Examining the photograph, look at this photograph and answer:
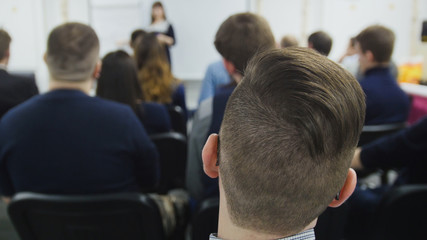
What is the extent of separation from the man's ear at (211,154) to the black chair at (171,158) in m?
1.21

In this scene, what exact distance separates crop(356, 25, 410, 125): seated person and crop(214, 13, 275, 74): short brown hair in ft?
3.94

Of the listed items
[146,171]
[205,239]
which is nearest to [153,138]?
[146,171]

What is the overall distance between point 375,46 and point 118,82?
1700 mm

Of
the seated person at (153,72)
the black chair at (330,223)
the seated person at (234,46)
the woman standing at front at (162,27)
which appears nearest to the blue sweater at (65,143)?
the seated person at (234,46)

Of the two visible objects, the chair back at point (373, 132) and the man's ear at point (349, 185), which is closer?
the man's ear at point (349, 185)

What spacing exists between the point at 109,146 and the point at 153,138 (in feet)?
1.75

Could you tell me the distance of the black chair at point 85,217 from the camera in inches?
40.1

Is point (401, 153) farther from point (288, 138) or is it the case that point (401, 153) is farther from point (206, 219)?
point (288, 138)

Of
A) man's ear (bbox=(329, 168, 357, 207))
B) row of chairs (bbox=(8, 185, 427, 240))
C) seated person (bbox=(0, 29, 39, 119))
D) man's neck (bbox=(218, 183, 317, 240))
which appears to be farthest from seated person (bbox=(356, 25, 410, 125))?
seated person (bbox=(0, 29, 39, 119))

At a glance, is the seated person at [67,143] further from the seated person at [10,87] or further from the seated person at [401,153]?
the seated person at [10,87]

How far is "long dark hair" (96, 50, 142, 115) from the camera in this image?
6.11 ft

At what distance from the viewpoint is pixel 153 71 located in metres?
2.60

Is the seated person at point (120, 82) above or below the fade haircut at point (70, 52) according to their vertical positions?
below

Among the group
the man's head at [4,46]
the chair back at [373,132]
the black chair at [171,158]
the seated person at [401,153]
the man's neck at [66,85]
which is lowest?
the black chair at [171,158]
